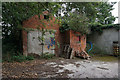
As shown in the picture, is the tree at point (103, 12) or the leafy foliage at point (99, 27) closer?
the tree at point (103, 12)

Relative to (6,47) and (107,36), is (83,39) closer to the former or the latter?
(107,36)

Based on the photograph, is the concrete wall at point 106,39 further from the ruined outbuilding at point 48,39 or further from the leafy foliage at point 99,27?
the ruined outbuilding at point 48,39

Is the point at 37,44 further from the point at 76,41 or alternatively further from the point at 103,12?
the point at 103,12

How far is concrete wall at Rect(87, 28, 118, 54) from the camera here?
7361 mm

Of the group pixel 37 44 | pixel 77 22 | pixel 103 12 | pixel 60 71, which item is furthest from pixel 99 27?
pixel 60 71

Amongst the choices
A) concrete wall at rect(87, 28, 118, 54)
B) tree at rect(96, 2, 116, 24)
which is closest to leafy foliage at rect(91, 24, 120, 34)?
concrete wall at rect(87, 28, 118, 54)

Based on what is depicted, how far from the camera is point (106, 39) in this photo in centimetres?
791

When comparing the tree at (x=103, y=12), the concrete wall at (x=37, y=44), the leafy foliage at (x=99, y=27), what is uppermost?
the tree at (x=103, y=12)

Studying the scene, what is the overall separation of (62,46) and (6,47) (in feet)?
17.6

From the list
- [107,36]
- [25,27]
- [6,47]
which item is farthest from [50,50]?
[107,36]

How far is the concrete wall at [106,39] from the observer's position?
290 inches

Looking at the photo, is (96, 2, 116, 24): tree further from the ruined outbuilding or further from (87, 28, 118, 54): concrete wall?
the ruined outbuilding

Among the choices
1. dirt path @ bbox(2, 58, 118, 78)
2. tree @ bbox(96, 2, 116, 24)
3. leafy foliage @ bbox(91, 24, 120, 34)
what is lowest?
dirt path @ bbox(2, 58, 118, 78)

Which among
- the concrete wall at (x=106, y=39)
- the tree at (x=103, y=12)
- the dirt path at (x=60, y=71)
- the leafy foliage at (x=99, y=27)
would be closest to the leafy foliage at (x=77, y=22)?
the tree at (x=103, y=12)
